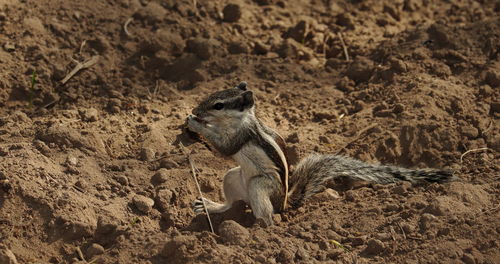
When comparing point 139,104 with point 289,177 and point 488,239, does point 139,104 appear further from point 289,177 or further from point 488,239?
point 488,239

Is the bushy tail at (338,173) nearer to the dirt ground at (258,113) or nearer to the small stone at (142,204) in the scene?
the dirt ground at (258,113)

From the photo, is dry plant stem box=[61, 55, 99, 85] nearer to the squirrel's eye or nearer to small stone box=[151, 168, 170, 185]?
small stone box=[151, 168, 170, 185]

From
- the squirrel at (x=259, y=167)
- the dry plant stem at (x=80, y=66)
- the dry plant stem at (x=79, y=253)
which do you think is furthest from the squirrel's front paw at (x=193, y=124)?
the dry plant stem at (x=80, y=66)

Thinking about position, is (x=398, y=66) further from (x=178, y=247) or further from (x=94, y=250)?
(x=94, y=250)

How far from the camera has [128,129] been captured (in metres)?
7.54

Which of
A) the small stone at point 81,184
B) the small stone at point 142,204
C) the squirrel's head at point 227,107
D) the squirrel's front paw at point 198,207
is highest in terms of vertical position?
the squirrel's head at point 227,107

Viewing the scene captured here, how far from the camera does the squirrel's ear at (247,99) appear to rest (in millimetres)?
6629

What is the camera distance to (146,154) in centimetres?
710

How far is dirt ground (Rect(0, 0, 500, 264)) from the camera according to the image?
5.82 m

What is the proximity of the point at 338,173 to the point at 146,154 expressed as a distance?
186 cm

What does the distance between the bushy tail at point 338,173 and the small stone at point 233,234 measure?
119cm

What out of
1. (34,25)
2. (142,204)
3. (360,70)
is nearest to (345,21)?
(360,70)

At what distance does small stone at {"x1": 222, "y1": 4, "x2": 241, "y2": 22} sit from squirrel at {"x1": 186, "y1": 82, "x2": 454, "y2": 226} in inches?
103

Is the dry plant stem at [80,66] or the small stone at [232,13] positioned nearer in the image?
the dry plant stem at [80,66]
